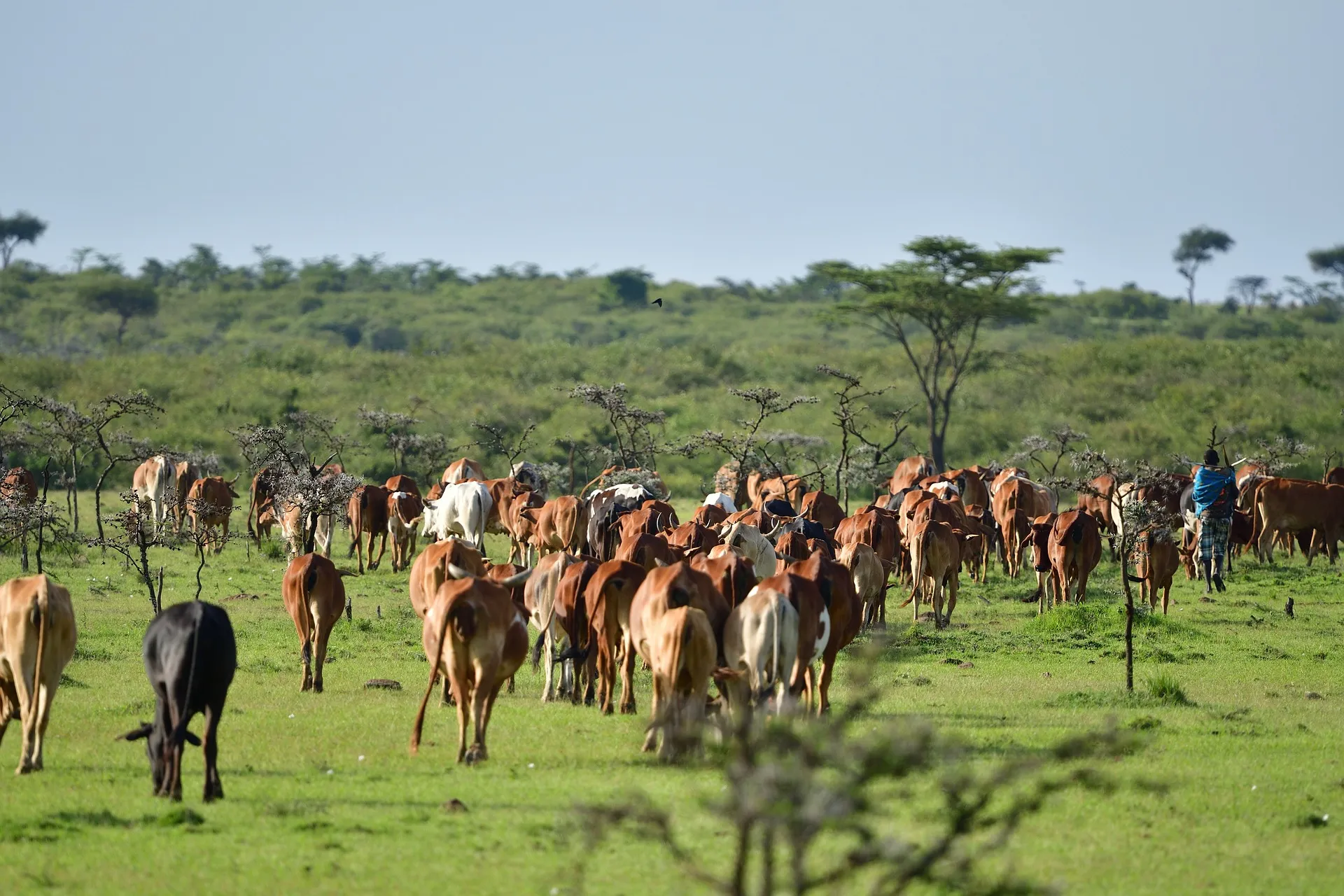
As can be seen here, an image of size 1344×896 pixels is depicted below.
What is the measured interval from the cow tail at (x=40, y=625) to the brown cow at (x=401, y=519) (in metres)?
13.2

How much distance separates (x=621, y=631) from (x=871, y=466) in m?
20.6

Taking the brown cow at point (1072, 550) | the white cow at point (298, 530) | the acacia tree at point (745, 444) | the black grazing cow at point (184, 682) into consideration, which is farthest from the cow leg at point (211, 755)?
the acacia tree at point (745, 444)

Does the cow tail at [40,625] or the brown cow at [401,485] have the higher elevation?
the brown cow at [401,485]

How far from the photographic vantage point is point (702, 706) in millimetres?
11195

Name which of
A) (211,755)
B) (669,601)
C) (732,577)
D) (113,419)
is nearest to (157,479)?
(113,419)

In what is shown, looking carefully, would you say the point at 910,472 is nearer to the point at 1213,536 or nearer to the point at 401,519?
the point at 1213,536

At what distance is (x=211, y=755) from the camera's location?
32.0 ft

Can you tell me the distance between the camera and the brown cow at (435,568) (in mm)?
14383

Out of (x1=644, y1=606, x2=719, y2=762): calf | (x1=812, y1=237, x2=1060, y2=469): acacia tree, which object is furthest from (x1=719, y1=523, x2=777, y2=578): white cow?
(x1=812, y1=237, x2=1060, y2=469): acacia tree

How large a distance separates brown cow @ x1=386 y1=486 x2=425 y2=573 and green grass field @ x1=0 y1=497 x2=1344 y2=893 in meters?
5.09

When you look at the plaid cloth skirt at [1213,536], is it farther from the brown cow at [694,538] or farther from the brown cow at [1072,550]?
the brown cow at [694,538]

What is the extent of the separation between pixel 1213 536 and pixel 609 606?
13141 mm

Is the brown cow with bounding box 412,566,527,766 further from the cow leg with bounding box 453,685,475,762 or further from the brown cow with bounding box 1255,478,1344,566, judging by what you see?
the brown cow with bounding box 1255,478,1344,566

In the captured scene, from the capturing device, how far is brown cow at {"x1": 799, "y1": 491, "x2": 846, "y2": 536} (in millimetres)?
23578
